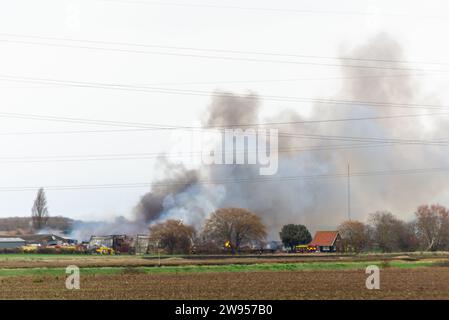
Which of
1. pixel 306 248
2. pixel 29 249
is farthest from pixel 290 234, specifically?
pixel 29 249

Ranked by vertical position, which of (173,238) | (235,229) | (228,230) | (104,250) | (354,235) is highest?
(235,229)

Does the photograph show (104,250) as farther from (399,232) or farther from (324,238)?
(399,232)

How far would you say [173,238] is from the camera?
110562 mm

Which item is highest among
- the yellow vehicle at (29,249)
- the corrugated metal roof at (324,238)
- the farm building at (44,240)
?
the corrugated metal roof at (324,238)

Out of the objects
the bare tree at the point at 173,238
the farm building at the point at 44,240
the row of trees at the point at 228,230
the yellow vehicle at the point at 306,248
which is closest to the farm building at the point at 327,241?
the yellow vehicle at the point at 306,248

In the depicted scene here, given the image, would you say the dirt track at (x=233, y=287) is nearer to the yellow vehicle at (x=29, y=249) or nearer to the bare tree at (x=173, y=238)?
the bare tree at (x=173, y=238)

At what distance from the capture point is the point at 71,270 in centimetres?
6525

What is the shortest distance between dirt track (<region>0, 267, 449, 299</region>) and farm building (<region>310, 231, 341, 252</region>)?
67821mm

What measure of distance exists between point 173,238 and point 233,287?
6541 centimetres

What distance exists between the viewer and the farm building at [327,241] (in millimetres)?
127137

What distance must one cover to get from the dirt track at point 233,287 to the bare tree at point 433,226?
2910 inches

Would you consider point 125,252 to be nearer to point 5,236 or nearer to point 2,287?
point 5,236

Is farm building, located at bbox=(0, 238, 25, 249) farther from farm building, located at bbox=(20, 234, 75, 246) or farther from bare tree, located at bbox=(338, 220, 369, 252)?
bare tree, located at bbox=(338, 220, 369, 252)
